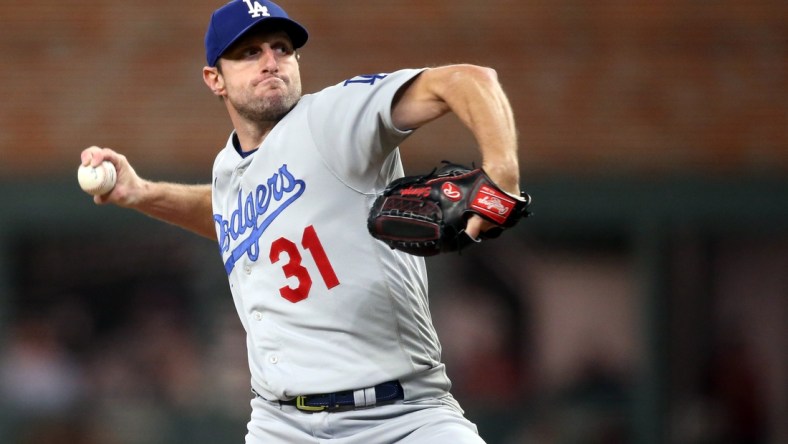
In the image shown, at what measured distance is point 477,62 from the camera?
27.8 ft

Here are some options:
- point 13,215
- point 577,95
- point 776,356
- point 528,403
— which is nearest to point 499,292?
point 528,403

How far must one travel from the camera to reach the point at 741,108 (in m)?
8.45

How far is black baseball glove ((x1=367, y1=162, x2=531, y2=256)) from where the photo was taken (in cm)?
254

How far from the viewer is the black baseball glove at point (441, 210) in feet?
8.34

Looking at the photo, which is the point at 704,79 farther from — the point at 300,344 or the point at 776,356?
the point at 300,344

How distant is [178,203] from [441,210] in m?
1.42

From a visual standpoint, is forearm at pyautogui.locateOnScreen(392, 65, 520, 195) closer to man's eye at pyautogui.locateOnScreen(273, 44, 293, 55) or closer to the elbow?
the elbow

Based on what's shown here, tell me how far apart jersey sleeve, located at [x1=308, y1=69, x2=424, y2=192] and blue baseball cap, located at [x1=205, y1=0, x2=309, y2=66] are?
0.30 m

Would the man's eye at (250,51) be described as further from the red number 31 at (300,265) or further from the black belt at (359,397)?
the black belt at (359,397)

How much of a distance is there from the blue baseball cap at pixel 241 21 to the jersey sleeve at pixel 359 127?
0.30 metres

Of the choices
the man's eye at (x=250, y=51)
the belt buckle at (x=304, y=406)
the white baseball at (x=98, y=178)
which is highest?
the man's eye at (x=250, y=51)

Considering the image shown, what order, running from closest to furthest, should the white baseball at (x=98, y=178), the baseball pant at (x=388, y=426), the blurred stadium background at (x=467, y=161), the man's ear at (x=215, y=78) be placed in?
the baseball pant at (x=388, y=426) → the man's ear at (x=215, y=78) → the white baseball at (x=98, y=178) → the blurred stadium background at (x=467, y=161)

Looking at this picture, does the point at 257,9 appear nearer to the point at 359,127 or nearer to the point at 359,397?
the point at 359,127

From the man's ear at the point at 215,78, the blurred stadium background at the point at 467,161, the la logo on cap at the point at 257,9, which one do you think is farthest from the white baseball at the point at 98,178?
the blurred stadium background at the point at 467,161
